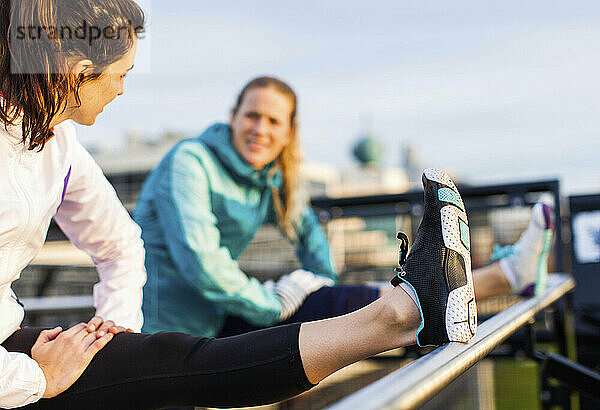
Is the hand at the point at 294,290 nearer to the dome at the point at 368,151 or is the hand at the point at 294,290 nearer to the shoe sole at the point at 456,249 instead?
the shoe sole at the point at 456,249

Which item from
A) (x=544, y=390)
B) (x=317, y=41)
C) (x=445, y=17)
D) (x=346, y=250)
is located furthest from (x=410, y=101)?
(x=544, y=390)

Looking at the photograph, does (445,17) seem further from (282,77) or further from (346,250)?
(282,77)

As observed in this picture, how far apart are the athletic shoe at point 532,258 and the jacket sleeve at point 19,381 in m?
1.33

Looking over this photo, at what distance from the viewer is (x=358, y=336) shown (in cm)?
91

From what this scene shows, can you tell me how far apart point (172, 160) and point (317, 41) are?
8.50 m

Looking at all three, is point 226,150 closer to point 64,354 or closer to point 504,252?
point 504,252

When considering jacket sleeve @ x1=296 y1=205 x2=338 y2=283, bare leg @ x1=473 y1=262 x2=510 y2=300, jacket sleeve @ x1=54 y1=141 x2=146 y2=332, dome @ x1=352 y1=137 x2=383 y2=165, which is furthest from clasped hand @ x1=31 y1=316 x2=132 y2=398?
dome @ x1=352 y1=137 x2=383 y2=165

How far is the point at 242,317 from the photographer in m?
1.92

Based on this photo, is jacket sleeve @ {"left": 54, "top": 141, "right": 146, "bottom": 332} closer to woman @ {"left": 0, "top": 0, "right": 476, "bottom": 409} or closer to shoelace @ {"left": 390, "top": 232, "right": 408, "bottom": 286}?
woman @ {"left": 0, "top": 0, "right": 476, "bottom": 409}

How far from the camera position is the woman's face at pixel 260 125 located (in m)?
2.02

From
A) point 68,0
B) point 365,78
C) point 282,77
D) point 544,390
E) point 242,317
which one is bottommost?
point 544,390

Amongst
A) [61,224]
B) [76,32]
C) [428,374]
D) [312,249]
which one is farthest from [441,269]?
[312,249]

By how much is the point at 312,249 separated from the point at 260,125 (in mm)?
583

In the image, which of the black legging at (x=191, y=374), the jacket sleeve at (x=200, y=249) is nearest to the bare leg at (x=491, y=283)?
the jacket sleeve at (x=200, y=249)
